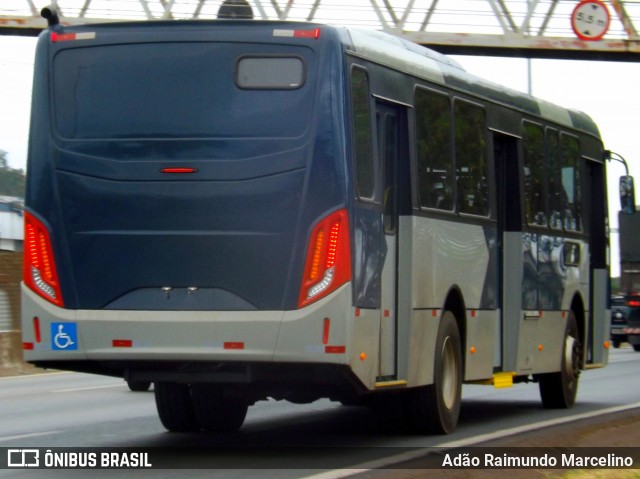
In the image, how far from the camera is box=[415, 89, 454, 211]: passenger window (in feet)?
42.5

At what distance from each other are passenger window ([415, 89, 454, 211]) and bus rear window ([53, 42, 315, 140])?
2.03m

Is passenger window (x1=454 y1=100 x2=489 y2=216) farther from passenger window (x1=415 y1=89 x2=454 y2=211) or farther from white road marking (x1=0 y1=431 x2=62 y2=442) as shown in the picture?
white road marking (x1=0 y1=431 x2=62 y2=442)

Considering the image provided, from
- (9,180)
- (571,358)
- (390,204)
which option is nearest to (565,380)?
(571,358)

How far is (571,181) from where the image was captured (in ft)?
58.3

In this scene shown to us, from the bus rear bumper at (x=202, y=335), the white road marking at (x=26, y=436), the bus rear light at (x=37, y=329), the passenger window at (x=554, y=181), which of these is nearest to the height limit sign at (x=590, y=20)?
the passenger window at (x=554, y=181)

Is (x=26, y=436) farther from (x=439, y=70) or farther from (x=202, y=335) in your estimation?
(x=439, y=70)

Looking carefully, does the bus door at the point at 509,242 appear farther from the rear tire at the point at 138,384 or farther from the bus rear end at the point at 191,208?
the bus rear end at the point at 191,208

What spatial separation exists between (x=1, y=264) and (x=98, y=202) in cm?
1468

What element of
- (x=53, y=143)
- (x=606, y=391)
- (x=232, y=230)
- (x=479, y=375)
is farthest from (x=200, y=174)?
(x=606, y=391)

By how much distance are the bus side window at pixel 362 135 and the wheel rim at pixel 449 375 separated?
2.39 m

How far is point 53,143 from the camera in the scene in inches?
447

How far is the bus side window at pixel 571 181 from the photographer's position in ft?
57.5

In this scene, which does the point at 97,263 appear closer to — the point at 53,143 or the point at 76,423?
the point at 53,143

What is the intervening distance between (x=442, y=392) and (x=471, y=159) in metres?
2.22
